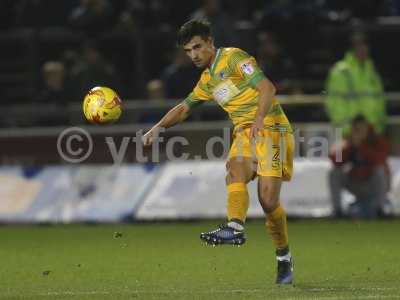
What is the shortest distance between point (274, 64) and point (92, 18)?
3.24 metres

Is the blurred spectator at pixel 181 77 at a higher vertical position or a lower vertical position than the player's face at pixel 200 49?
lower

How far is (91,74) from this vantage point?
18.1 meters

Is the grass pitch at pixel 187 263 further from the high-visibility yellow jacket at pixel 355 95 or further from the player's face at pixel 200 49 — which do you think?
the player's face at pixel 200 49

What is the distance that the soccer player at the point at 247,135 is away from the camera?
956cm

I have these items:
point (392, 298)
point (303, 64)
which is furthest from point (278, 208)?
point (303, 64)

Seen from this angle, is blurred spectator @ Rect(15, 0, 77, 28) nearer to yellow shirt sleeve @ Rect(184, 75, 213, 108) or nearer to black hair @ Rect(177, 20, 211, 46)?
yellow shirt sleeve @ Rect(184, 75, 213, 108)

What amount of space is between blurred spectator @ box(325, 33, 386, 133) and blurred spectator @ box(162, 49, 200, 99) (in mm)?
2173

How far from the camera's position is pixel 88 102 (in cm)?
1032

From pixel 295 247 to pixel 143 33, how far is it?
23.8 ft

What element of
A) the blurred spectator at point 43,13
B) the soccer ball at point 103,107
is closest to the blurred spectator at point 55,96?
the blurred spectator at point 43,13

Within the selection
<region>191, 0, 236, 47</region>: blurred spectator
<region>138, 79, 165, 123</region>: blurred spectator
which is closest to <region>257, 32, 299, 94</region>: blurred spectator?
<region>191, 0, 236, 47</region>: blurred spectator

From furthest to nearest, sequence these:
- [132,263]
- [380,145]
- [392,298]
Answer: [380,145], [132,263], [392,298]

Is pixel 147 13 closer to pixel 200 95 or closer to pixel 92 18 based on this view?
pixel 92 18

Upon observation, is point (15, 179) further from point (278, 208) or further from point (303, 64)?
point (278, 208)
